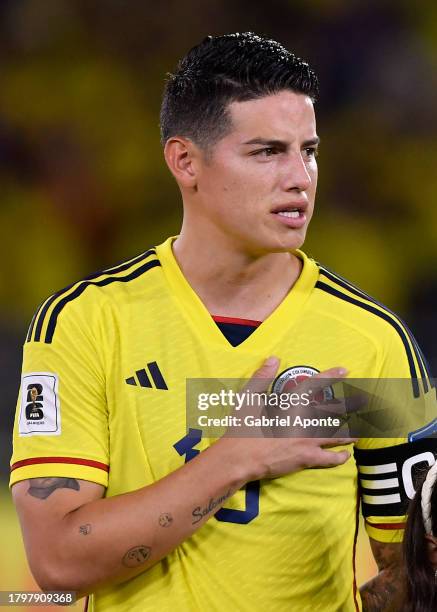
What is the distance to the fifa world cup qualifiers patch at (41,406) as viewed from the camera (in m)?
1.95

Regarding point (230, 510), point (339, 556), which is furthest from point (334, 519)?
point (230, 510)

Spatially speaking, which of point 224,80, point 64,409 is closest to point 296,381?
point 64,409

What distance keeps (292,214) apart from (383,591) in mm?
821

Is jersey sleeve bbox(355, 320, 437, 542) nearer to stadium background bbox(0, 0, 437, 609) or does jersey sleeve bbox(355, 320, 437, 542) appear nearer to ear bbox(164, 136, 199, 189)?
ear bbox(164, 136, 199, 189)

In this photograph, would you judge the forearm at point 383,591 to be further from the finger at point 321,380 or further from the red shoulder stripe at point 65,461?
the red shoulder stripe at point 65,461

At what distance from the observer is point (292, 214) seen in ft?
6.62

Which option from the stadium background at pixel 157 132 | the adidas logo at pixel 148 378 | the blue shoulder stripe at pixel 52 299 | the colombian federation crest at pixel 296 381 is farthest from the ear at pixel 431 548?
the stadium background at pixel 157 132

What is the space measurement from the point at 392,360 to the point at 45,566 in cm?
81

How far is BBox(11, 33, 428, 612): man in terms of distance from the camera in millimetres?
1854

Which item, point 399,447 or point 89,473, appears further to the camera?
point 399,447

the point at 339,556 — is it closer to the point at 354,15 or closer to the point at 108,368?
the point at 108,368

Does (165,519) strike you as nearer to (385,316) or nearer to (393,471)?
(393,471)

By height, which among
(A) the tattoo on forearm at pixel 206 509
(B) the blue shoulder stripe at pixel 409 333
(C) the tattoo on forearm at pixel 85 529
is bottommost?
(C) the tattoo on forearm at pixel 85 529

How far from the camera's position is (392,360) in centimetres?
206
